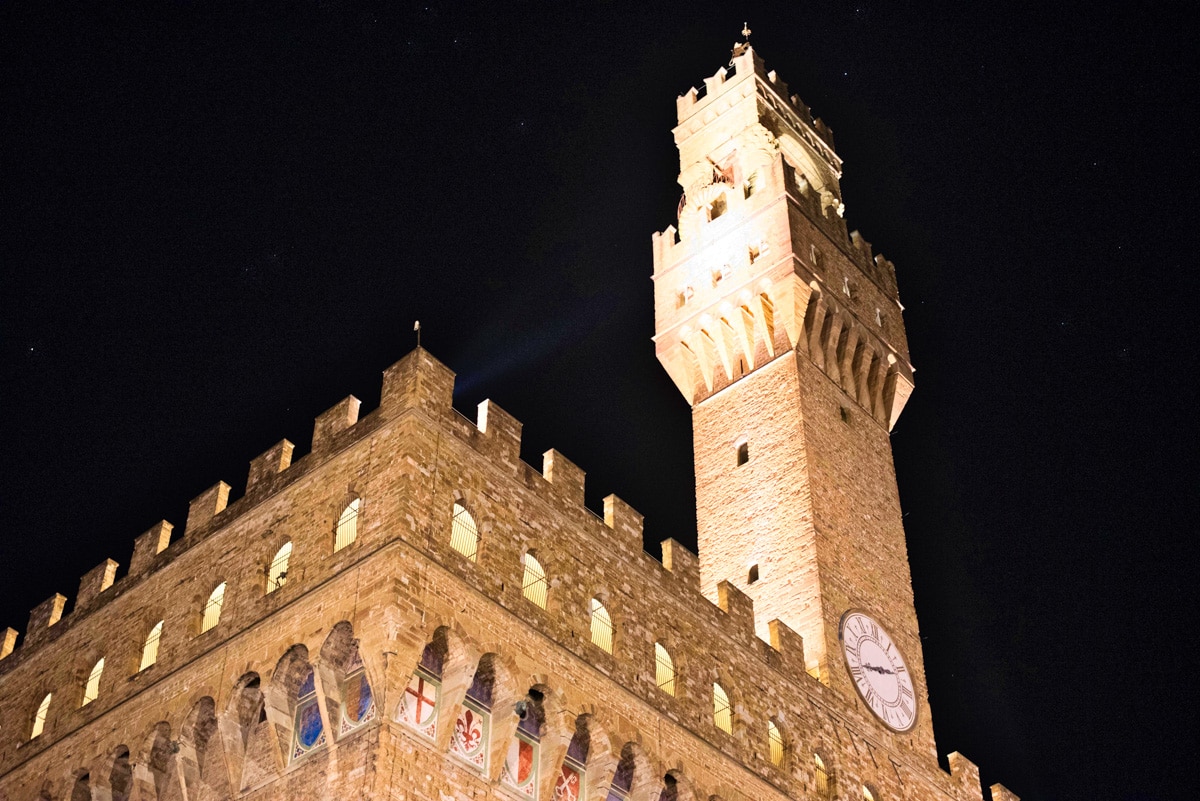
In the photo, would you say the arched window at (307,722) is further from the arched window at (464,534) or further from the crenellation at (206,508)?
the crenellation at (206,508)

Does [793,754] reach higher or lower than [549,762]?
higher

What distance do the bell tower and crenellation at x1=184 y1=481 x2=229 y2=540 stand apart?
11326 millimetres

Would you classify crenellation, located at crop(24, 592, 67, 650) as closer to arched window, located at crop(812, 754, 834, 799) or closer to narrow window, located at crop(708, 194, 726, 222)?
arched window, located at crop(812, 754, 834, 799)

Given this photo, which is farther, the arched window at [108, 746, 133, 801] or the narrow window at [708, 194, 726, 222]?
the narrow window at [708, 194, 726, 222]

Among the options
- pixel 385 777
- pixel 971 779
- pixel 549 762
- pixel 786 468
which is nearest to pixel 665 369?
pixel 786 468

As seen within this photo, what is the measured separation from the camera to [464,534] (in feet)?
77.4

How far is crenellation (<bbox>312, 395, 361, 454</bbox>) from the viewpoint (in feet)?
82.1

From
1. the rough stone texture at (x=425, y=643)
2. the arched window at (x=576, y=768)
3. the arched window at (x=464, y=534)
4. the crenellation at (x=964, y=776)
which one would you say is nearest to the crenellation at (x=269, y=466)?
the rough stone texture at (x=425, y=643)

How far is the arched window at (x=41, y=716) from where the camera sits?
27078 millimetres

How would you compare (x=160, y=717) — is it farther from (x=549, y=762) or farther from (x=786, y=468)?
(x=786, y=468)

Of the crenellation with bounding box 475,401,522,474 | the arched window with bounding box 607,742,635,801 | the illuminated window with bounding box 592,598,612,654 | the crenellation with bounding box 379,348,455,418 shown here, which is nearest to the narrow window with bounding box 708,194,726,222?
the crenellation with bounding box 475,401,522,474

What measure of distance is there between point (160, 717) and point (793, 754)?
10828 millimetres

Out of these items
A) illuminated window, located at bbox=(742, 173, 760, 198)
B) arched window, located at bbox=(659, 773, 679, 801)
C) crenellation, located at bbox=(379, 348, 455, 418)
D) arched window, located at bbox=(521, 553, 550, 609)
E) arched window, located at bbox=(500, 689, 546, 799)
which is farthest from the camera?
illuminated window, located at bbox=(742, 173, 760, 198)

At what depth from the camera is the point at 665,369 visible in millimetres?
38719
